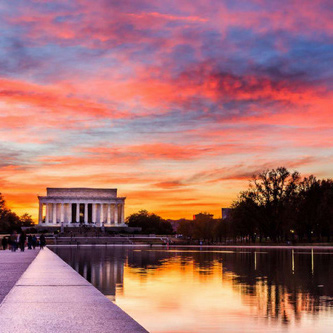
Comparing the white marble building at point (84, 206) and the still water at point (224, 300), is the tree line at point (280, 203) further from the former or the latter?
the white marble building at point (84, 206)

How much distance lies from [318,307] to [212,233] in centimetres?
13977

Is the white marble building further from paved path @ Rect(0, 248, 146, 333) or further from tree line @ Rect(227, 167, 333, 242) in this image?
paved path @ Rect(0, 248, 146, 333)

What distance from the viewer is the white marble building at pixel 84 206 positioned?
17775 centimetres

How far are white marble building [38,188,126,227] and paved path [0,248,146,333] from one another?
162 m

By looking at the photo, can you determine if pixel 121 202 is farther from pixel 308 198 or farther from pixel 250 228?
pixel 308 198

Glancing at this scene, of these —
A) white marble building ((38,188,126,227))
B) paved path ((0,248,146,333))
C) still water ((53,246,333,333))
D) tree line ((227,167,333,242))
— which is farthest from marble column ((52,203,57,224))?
paved path ((0,248,146,333))

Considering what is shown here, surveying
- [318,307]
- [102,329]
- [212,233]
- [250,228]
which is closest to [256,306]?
[318,307]

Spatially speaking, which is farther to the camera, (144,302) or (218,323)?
(144,302)

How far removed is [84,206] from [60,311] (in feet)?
566

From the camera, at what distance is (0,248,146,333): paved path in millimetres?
9867

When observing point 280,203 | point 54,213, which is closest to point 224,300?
point 280,203

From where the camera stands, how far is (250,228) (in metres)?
106

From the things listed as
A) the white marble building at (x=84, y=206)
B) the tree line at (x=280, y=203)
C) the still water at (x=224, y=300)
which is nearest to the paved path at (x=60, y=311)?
the still water at (x=224, y=300)

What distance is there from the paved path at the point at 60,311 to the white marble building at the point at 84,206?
16248 centimetres
